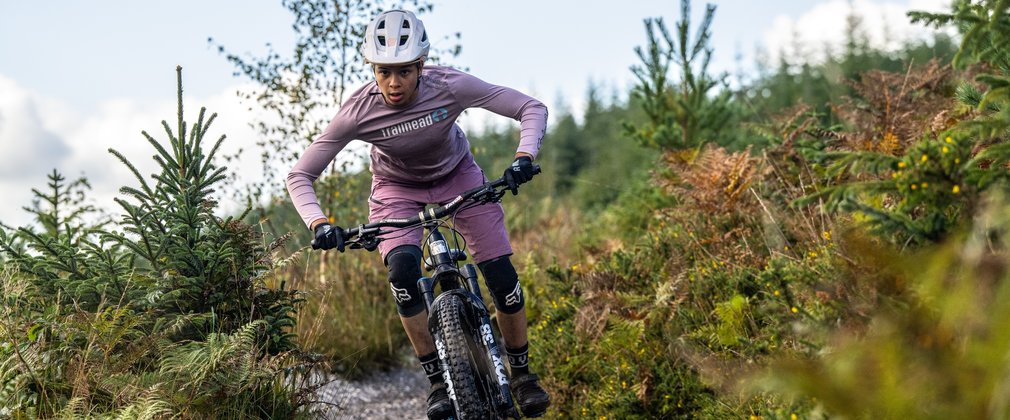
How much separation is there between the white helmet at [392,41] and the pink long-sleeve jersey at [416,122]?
37 cm

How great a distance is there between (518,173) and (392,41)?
3.41 feet

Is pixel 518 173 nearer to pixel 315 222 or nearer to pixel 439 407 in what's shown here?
pixel 315 222

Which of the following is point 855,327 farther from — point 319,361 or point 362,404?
point 362,404

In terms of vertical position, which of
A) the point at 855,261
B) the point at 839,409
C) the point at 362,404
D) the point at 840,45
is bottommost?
the point at 362,404

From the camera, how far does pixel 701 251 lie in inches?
244

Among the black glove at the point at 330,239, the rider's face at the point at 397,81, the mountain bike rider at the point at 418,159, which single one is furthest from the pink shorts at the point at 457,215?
the rider's face at the point at 397,81

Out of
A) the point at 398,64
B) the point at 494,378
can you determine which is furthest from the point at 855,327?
the point at 398,64

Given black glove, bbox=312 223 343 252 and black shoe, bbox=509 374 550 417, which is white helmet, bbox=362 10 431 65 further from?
black shoe, bbox=509 374 550 417

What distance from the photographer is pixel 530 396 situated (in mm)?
4875

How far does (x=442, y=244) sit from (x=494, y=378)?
2.58 ft

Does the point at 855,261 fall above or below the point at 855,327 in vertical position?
above

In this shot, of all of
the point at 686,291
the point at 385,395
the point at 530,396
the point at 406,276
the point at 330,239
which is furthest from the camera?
the point at 385,395

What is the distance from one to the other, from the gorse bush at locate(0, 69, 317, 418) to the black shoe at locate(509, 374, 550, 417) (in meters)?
1.27

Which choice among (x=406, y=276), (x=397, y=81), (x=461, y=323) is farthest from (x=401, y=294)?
(x=397, y=81)
